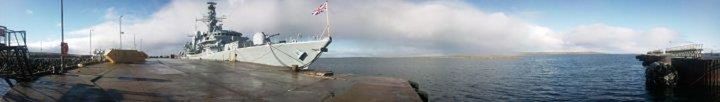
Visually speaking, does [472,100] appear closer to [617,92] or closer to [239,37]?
[617,92]

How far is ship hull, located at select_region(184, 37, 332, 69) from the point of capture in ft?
152

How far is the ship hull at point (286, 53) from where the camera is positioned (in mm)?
46375

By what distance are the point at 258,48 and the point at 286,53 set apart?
5.74 meters

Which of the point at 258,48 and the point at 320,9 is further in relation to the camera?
the point at 258,48

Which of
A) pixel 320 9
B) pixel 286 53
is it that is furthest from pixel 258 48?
pixel 320 9

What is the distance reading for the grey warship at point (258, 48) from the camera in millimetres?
47219

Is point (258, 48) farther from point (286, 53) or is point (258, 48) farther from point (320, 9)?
point (320, 9)

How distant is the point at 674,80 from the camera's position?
45062 mm

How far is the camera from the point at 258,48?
54438 millimetres

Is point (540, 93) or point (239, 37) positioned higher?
point (239, 37)

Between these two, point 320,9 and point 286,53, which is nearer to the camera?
point 320,9

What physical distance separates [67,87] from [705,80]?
4520cm

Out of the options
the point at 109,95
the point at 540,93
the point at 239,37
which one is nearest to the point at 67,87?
the point at 109,95

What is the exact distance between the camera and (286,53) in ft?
164
